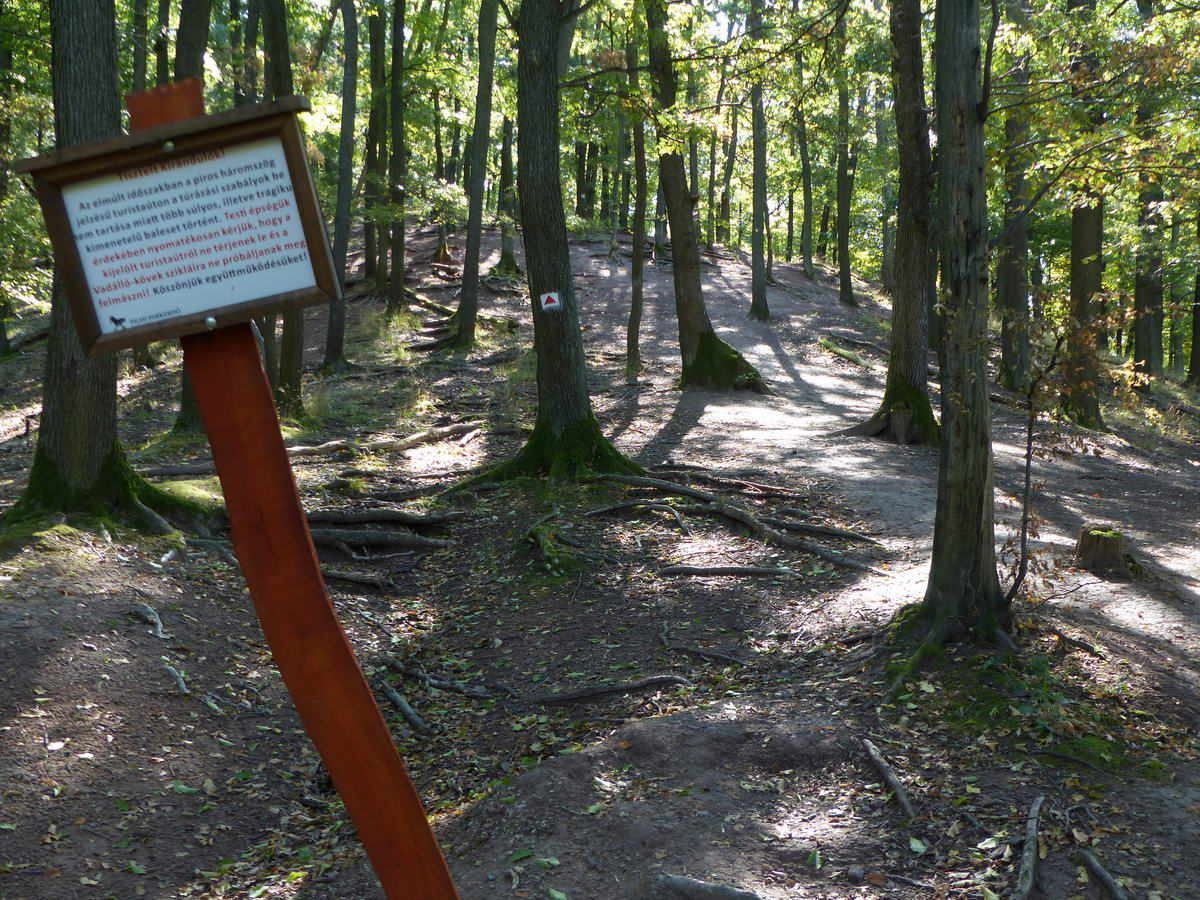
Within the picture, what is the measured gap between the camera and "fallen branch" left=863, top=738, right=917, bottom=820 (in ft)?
14.4

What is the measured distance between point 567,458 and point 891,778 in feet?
20.9

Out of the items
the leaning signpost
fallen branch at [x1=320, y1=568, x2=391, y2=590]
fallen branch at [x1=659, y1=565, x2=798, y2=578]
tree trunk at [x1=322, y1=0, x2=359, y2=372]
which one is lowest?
fallen branch at [x1=320, y1=568, x2=391, y2=590]

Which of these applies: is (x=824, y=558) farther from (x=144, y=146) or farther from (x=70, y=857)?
(x=144, y=146)

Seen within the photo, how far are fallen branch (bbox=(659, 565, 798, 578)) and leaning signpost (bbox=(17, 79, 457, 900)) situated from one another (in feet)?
18.1

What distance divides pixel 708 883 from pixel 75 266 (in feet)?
10.2

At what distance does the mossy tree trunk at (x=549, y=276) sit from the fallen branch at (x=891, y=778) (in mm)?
5911

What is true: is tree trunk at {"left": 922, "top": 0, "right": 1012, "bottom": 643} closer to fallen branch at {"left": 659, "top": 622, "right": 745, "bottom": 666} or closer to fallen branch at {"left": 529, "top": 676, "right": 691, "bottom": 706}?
fallen branch at {"left": 659, "top": 622, "right": 745, "bottom": 666}

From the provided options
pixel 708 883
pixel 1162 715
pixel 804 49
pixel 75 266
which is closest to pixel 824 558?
pixel 1162 715

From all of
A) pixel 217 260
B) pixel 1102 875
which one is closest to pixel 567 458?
pixel 1102 875

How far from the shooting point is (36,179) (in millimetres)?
2727

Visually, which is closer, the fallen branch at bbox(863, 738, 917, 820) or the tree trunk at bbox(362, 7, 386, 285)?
the fallen branch at bbox(863, 738, 917, 820)

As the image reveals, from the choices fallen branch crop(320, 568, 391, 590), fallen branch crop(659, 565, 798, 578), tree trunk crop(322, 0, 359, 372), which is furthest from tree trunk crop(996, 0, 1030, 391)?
tree trunk crop(322, 0, 359, 372)

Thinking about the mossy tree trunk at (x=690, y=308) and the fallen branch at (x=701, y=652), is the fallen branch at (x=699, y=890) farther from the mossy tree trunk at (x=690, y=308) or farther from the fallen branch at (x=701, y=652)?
the mossy tree trunk at (x=690, y=308)

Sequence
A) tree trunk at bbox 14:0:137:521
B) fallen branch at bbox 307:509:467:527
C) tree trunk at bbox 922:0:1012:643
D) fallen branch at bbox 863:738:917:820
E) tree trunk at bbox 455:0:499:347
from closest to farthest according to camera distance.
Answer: fallen branch at bbox 863:738:917:820, tree trunk at bbox 922:0:1012:643, tree trunk at bbox 14:0:137:521, fallen branch at bbox 307:509:467:527, tree trunk at bbox 455:0:499:347
